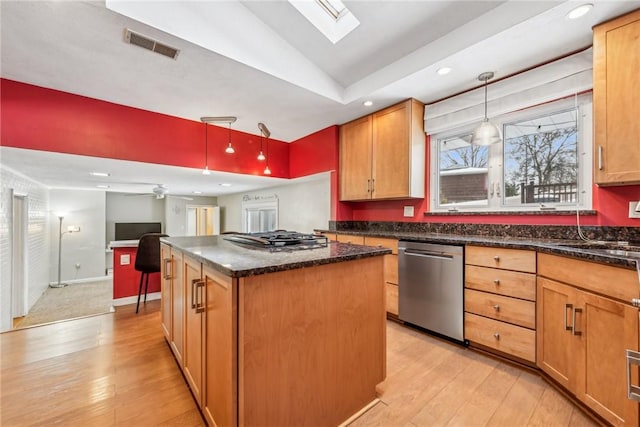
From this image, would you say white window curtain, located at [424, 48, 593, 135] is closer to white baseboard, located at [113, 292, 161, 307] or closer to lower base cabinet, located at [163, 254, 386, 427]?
lower base cabinet, located at [163, 254, 386, 427]

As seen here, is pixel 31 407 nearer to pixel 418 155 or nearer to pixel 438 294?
pixel 438 294

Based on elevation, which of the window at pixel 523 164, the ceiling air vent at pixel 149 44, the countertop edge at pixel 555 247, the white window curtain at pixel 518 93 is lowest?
the countertop edge at pixel 555 247

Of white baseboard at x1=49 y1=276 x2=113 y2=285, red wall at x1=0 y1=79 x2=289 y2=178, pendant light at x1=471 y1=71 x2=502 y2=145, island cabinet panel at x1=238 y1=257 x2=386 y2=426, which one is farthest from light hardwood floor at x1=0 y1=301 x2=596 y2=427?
white baseboard at x1=49 y1=276 x2=113 y2=285

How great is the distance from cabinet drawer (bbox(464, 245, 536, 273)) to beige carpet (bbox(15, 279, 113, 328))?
13.4 feet

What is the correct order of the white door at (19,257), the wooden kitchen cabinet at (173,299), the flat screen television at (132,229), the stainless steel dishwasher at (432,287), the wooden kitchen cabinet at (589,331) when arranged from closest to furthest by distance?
the wooden kitchen cabinet at (589,331) → the wooden kitchen cabinet at (173,299) → the stainless steel dishwasher at (432,287) → the white door at (19,257) → the flat screen television at (132,229)

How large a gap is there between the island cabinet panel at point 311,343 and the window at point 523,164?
179 cm

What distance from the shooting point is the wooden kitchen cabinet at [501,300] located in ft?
5.97

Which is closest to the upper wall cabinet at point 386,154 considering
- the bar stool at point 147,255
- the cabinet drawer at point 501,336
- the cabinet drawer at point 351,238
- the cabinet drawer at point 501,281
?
the cabinet drawer at point 351,238

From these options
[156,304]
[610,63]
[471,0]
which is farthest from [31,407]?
[610,63]

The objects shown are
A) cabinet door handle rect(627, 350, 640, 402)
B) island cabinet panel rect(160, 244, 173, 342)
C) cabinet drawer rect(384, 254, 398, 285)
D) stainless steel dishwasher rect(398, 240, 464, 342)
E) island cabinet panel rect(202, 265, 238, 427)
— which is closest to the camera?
cabinet door handle rect(627, 350, 640, 402)

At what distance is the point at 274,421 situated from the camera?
3.71ft

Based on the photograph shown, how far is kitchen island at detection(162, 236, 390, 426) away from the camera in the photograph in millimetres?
1065

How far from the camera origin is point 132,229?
23.5 feet

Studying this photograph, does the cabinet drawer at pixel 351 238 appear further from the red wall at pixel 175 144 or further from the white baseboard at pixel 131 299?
the white baseboard at pixel 131 299
